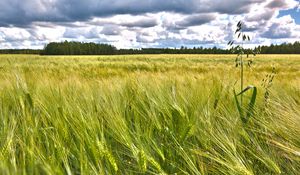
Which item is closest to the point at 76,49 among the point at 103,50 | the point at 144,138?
the point at 103,50

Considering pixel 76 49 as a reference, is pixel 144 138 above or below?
above

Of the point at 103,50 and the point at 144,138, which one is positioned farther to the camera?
the point at 103,50

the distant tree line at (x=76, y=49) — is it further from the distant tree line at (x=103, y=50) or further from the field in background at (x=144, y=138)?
the field in background at (x=144, y=138)

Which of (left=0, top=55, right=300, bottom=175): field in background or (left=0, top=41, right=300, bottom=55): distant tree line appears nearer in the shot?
(left=0, top=55, right=300, bottom=175): field in background

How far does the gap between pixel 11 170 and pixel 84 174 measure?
0.18m

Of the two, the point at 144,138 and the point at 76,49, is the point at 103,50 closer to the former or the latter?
the point at 76,49

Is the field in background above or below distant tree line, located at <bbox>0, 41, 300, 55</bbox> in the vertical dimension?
above

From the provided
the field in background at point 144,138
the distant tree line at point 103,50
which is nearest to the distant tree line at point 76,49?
the distant tree line at point 103,50

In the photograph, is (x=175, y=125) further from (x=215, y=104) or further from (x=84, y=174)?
(x=84, y=174)

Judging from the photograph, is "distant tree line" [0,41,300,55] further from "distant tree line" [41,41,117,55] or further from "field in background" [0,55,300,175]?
"field in background" [0,55,300,175]

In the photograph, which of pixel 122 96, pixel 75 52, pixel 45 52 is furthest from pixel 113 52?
pixel 122 96

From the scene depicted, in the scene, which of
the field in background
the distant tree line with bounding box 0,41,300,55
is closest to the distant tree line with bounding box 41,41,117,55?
the distant tree line with bounding box 0,41,300,55

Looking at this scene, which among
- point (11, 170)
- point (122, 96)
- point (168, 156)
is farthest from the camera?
point (122, 96)

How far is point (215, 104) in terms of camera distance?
1.69 m
